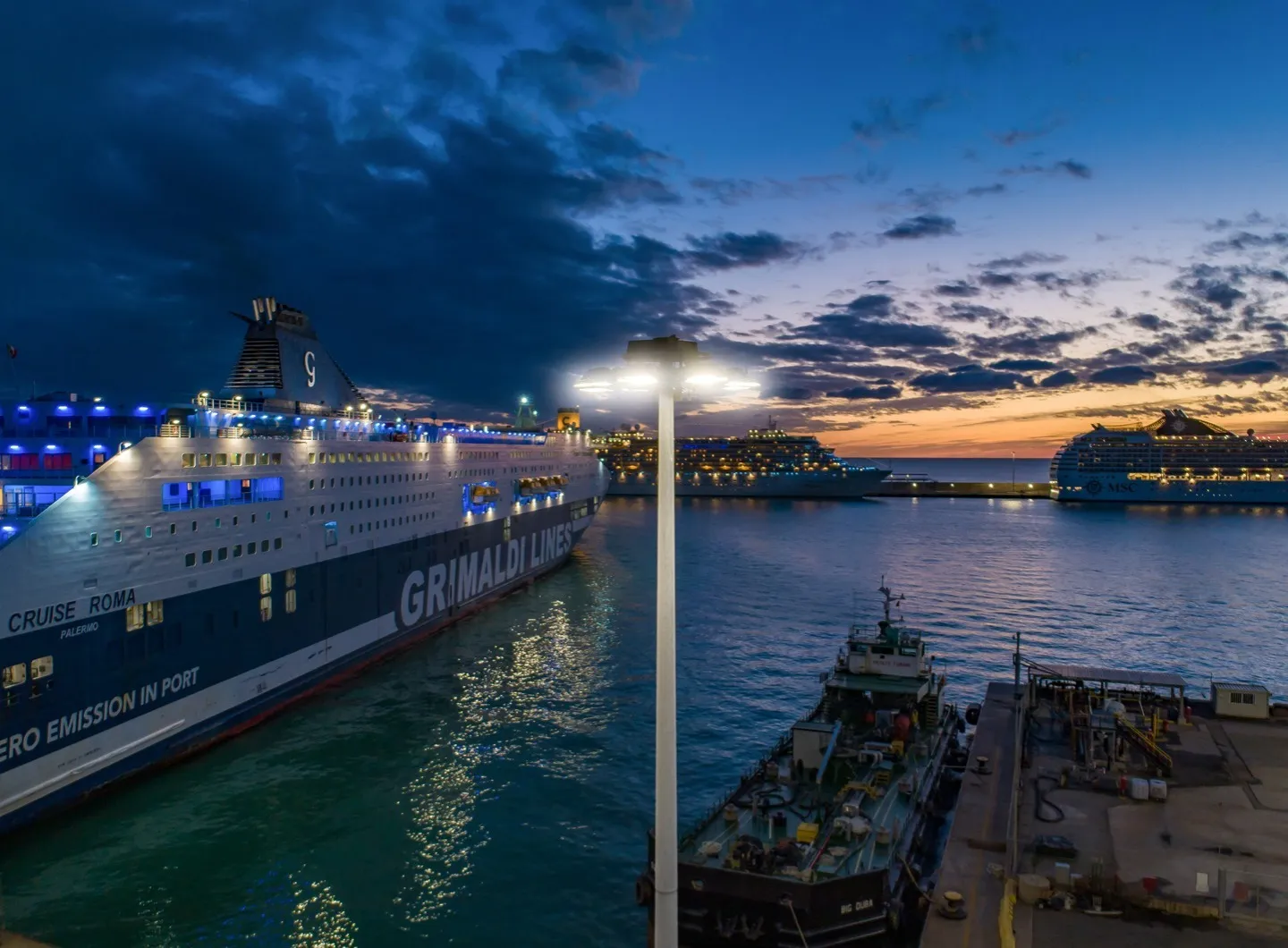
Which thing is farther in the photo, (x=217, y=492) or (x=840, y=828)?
(x=217, y=492)

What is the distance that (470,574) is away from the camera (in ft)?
148

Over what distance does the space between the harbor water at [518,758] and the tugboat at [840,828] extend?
2.62m

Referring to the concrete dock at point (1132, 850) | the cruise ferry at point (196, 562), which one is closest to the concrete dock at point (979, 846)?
the concrete dock at point (1132, 850)

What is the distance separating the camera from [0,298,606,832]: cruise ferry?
1944 cm

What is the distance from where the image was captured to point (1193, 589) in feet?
184

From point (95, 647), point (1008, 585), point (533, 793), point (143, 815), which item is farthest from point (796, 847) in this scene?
point (1008, 585)

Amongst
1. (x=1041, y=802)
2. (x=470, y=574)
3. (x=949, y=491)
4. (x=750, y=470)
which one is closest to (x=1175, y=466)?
(x=949, y=491)

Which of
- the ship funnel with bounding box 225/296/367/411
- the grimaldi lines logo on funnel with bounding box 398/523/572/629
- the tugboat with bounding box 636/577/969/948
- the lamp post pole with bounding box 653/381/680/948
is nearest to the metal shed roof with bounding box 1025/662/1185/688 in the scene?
the tugboat with bounding box 636/577/969/948

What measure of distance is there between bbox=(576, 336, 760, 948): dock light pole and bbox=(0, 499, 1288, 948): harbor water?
10837 millimetres

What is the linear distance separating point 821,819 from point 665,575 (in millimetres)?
12834

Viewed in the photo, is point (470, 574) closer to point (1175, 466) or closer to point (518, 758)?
point (518, 758)

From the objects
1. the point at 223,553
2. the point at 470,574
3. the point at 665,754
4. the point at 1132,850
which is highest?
the point at 665,754

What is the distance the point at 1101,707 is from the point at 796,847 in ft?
41.1

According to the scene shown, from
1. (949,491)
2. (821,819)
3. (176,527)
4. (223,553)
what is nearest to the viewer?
(821,819)
